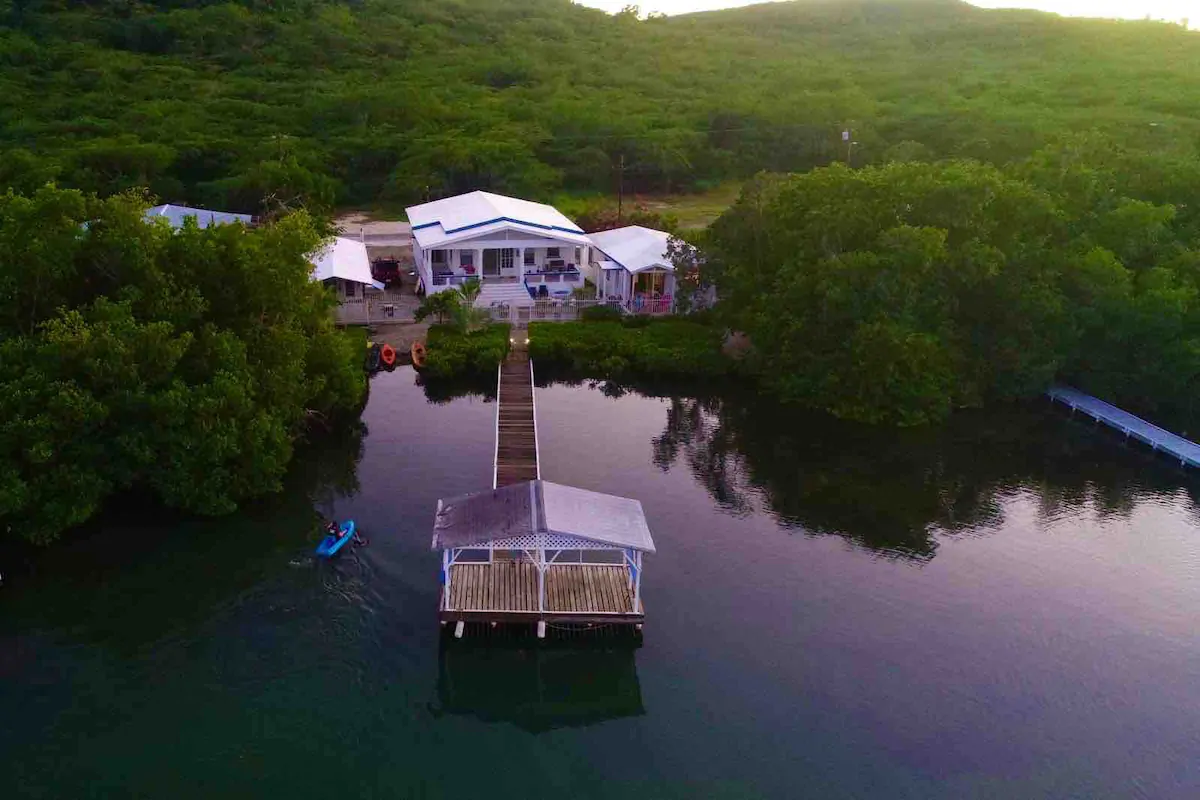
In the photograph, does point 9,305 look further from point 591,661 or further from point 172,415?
point 591,661

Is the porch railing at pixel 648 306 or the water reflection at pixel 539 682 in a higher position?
the porch railing at pixel 648 306

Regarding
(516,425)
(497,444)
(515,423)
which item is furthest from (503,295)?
(497,444)

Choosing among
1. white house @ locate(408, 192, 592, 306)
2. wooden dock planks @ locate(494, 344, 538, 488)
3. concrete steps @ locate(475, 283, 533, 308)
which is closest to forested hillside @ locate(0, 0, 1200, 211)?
white house @ locate(408, 192, 592, 306)

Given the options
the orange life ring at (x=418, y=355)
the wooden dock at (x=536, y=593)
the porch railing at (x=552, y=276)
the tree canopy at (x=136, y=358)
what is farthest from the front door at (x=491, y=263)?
the wooden dock at (x=536, y=593)

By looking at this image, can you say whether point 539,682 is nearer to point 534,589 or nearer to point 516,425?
point 534,589

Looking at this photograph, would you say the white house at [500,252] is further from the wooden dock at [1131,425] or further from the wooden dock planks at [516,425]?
the wooden dock at [1131,425]

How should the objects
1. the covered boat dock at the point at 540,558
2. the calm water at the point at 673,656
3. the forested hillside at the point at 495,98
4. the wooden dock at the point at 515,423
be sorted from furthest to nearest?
the forested hillside at the point at 495,98, the wooden dock at the point at 515,423, the covered boat dock at the point at 540,558, the calm water at the point at 673,656

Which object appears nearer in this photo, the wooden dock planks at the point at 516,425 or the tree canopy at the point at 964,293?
the wooden dock planks at the point at 516,425

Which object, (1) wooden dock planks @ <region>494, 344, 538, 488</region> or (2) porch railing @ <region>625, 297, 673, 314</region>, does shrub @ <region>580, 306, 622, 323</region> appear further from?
(1) wooden dock planks @ <region>494, 344, 538, 488</region>

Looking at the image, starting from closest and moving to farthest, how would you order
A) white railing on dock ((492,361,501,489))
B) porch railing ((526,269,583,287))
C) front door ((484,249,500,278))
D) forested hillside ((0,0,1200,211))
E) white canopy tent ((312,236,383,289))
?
white railing on dock ((492,361,501,489))
white canopy tent ((312,236,383,289))
porch railing ((526,269,583,287))
front door ((484,249,500,278))
forested hillside ((0,0,1200,211))
